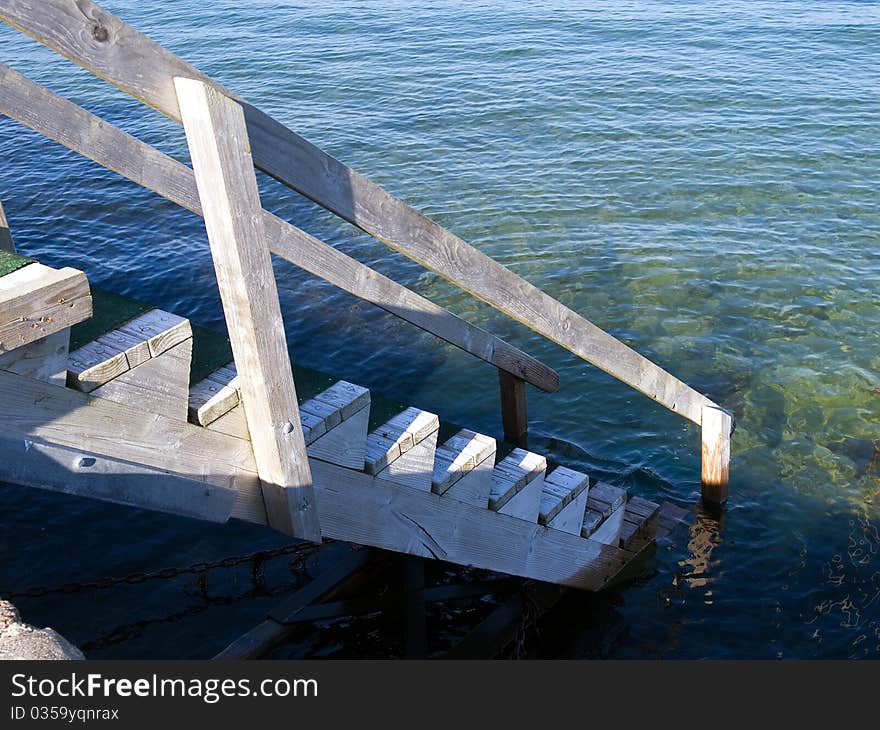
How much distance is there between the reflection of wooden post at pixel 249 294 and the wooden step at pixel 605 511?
334cm

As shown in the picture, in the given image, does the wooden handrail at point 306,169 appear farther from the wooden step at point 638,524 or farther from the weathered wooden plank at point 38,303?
the wooden step at point 638,524

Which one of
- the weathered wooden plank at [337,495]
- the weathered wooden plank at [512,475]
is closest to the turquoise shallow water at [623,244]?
the weathered wooden plank at [337,495]

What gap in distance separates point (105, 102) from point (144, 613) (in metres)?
17.7

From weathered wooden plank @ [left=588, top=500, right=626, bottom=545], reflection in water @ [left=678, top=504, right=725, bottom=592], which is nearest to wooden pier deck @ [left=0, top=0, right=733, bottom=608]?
weathered wooden plank @ [left=588, top=500, right=626, bottom=545]

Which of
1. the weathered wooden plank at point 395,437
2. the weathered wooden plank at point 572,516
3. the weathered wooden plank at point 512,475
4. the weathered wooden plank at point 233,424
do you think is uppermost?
the weathered wooden plank at point 233,424

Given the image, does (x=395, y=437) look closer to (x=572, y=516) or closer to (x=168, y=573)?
(x=572, y=516)

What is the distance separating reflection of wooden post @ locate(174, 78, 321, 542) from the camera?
336 centimetres

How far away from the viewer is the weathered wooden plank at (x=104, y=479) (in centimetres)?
358

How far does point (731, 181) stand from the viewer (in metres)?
17.0

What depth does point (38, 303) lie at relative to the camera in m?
3.15

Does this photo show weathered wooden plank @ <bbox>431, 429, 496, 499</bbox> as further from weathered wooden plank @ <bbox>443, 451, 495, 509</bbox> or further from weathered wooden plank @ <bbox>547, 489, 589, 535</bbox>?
weathered wooden plank @ <bbox>547, 489, 589, 535</bbox>

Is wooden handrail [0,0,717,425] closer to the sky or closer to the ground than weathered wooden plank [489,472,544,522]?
closer to the sky

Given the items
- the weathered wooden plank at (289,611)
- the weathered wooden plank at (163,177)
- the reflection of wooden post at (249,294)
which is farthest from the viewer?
the weathered wooden plank at (289,611)

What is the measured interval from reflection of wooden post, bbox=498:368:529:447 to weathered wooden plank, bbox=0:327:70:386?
21.4 feet
